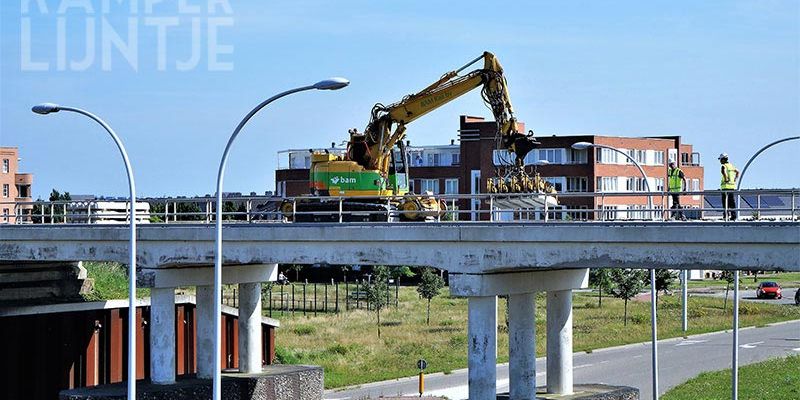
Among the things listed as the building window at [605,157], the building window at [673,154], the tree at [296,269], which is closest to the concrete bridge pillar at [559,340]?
the building window at [605,157]

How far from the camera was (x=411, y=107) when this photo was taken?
147 ft

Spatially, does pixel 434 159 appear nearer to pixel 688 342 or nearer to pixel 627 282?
pixel 627 282

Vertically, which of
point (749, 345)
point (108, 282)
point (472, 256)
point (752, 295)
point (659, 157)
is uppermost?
point (659, 157)

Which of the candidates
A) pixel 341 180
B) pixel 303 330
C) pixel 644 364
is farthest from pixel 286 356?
pixel 644 364

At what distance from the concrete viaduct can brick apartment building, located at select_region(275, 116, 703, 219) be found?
48.5 metres

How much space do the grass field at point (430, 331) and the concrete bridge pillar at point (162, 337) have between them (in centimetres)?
1386

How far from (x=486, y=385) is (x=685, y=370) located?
86.7 feet

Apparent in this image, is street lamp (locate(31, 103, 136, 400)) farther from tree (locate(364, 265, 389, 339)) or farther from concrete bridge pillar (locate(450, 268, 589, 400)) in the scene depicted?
tree (locate(364, 265, 389, 339))

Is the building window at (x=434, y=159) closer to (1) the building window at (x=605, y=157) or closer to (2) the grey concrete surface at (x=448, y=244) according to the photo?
(1) the building window at (x=605, y=157)

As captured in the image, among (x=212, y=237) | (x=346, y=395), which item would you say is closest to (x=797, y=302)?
(x=346, y=395)

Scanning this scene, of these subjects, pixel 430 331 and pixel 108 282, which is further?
pixel 430 331

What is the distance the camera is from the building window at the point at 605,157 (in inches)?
Result: 3602

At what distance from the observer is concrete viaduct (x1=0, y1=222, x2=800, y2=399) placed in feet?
88.2

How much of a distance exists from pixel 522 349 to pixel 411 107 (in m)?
13.1
